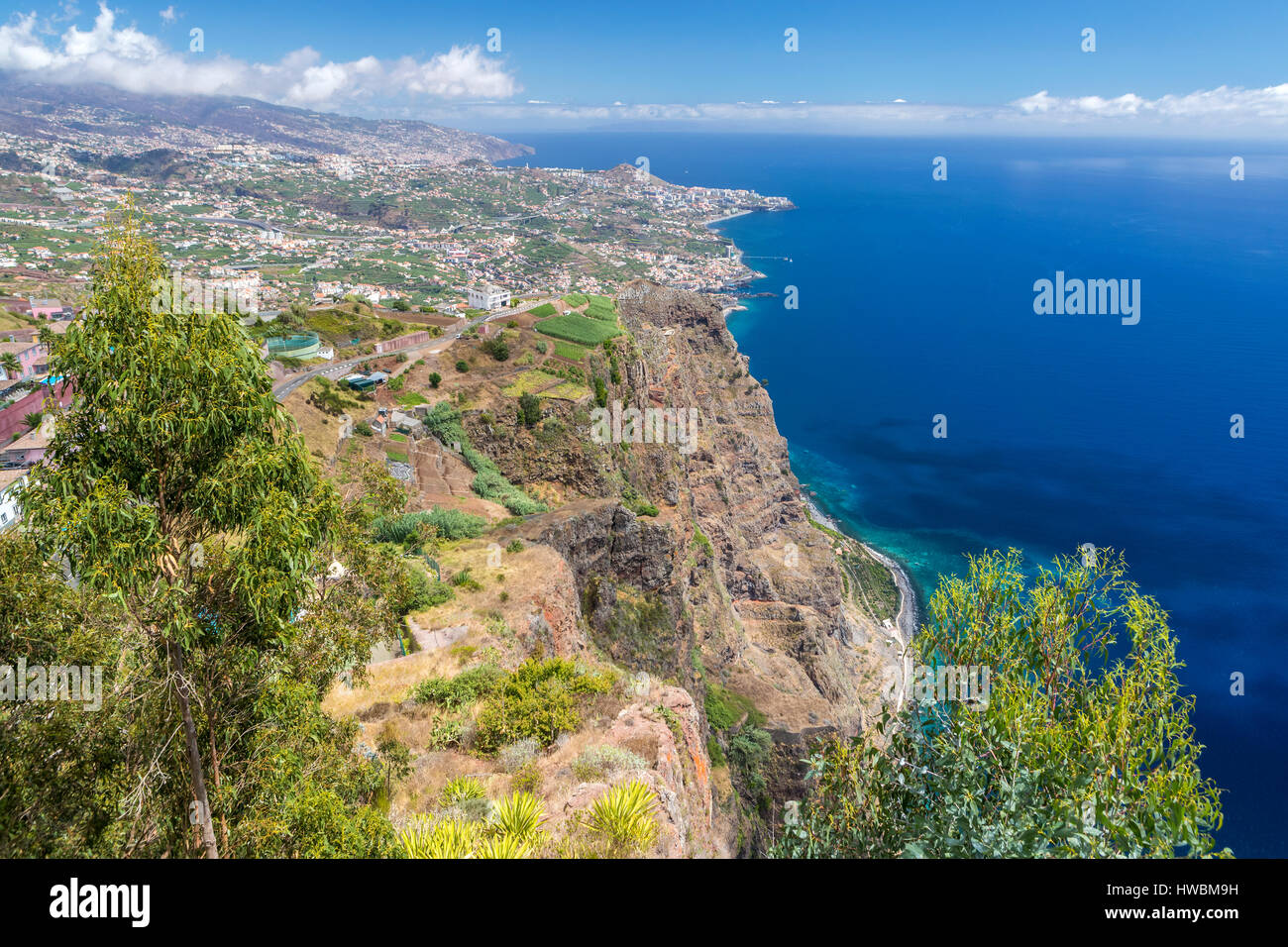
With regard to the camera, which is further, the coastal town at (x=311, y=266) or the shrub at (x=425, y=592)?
the coastal town at (x=311, y=266)

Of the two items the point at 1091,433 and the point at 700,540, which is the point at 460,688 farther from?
the point at 1091,433

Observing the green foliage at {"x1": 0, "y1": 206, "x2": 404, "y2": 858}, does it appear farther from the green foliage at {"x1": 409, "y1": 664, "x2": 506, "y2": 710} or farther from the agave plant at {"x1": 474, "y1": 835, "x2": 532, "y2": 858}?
Answer: the green foliage at {"x1": 409, "y1": 664, "x2": 506, "y2": 710}

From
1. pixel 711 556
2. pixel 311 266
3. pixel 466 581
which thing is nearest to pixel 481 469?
pixel 466 581

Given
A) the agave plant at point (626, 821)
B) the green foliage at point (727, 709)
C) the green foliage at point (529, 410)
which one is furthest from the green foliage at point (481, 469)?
the agave plant at point (626, 821)

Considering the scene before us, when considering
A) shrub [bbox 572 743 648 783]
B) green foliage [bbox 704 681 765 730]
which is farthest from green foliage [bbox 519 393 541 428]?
shrub [bbox 572 743 648 783]

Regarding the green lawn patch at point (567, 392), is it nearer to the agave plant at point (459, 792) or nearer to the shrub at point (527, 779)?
the shrub at point (527, 779)
